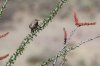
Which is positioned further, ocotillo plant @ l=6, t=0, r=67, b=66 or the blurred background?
the blurred background

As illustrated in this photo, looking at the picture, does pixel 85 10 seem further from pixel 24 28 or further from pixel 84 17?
pixel 24 28

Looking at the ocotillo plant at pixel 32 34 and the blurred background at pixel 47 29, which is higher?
the ocotillo plant at pixel 32 34

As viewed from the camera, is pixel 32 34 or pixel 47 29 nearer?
pixel 32 34

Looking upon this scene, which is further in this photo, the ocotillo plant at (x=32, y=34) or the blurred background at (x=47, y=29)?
the blurred background at (x=47, y=29)

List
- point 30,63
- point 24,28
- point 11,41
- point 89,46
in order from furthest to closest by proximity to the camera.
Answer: point 24,28 → point 11,41 → point 89,46 → point 30,63

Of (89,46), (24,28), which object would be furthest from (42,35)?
(89,46)

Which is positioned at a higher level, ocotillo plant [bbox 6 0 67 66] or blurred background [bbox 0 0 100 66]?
ocotillo plant [bbox 6 0 67 66]

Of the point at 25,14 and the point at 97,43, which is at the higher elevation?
the point at 25,14

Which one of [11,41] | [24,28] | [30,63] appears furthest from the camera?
[24,28]
